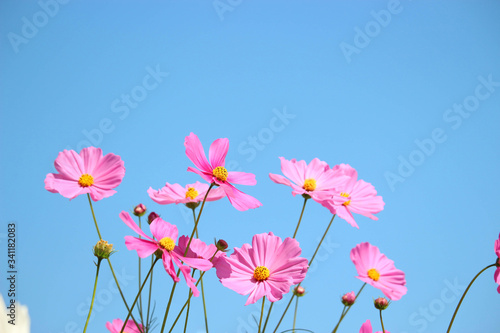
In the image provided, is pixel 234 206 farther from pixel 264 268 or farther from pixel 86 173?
pixel 86 173

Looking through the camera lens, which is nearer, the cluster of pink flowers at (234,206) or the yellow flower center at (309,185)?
the cluster of pink flowers at (234,206)

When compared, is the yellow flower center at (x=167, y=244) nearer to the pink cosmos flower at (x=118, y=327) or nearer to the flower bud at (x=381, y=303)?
the pink cosmos flower at (x=118, y=327)

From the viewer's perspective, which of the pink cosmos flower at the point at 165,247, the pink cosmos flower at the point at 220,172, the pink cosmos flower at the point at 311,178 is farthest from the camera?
the pink cosmos flower at the point at 311,178

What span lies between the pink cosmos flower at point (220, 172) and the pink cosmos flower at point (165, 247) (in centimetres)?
10

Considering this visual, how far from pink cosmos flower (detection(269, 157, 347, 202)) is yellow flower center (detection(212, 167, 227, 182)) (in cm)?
15

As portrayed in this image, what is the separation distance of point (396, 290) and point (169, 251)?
0.51 m

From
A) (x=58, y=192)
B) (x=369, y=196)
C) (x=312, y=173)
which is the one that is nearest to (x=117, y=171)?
(x=58, y=192)

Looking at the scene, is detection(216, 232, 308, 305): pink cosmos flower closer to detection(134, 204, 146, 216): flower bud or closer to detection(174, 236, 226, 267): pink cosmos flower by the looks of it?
detection(174, 236, 226, 267): pink cosmos flower

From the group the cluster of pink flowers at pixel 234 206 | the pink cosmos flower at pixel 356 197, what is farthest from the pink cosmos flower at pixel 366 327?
the pink cosmos flower at pixel 356 197

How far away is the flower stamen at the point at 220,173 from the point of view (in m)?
0.79

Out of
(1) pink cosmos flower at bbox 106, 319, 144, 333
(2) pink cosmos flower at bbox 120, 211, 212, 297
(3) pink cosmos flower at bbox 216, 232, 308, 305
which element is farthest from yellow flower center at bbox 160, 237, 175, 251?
(1) pink cosmos flower at bbox 106, 319, 144, 333

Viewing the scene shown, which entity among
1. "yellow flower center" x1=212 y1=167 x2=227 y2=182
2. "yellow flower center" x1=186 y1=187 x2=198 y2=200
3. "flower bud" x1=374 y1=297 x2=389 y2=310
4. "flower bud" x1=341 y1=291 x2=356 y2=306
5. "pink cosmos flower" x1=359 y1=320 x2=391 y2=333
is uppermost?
"yellow flower center" x1=186 y1=187 x2=198 y2=200

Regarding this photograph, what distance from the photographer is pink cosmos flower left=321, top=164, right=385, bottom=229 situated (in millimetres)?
978

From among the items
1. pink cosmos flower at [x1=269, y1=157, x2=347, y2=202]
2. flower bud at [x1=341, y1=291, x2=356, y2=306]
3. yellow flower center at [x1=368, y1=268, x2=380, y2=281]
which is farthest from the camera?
flower bud at [x1=341, y1=291, x2=356, y2=306]
